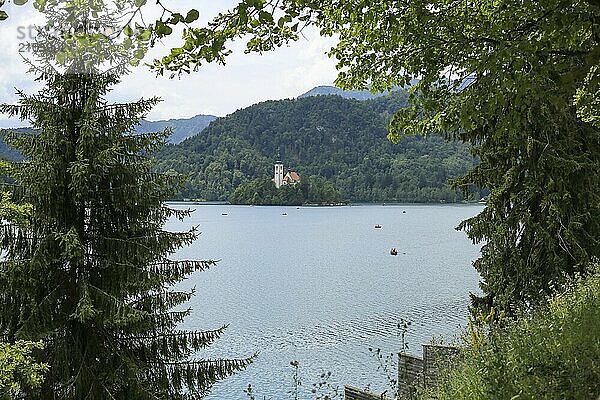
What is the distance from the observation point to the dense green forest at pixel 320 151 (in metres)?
95.2

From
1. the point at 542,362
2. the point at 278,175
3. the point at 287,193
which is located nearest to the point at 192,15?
the point at 542,362

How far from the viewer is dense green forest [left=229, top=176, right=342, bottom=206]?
105 meters

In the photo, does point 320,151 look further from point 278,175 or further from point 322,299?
point 322,299

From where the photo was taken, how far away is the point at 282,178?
108438 millimetres

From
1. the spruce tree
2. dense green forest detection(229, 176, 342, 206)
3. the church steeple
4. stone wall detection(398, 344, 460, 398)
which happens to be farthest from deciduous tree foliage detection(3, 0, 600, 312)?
the church steeple

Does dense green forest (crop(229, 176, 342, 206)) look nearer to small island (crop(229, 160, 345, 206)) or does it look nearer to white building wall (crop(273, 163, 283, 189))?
small island (crop(229, 160, 345, 206))

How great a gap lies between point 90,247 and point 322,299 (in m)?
20.8

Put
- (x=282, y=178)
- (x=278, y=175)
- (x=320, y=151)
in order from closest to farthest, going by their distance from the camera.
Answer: (x=278, y=175) → (x=282, y=178) → (x=320, y=151)

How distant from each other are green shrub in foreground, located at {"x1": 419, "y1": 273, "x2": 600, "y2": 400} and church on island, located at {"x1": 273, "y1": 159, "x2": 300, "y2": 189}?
331 feet

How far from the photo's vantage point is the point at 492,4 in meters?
5.12

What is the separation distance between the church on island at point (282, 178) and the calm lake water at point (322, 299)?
46480 mm

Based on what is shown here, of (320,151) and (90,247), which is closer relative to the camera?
(90,247)

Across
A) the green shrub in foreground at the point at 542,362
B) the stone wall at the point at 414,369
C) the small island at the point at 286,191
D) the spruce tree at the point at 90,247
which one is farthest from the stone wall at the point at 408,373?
the small island at the point at 286,191

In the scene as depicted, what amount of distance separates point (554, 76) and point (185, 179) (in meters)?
5.50
